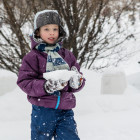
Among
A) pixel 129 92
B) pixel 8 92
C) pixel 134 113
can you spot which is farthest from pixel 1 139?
pixel 129 92

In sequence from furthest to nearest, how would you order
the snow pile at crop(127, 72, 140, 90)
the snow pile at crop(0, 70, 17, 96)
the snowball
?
the snow pile at crop(127, 72, 140, 90)
the snow pile at crop(0, 70, 17, 96)
the snowball

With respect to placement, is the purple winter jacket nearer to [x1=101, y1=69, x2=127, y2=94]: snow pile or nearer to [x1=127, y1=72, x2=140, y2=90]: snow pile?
[x1=101, y1=69, x2=127, y2=94]: snow pile

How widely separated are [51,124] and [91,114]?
191 centimetres

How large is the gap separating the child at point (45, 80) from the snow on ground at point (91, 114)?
1064 mm

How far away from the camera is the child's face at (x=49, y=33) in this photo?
2.18m

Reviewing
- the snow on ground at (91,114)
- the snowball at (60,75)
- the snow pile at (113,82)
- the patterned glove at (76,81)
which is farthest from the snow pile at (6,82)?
the snowball at (60,75)

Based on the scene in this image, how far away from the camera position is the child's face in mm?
2180

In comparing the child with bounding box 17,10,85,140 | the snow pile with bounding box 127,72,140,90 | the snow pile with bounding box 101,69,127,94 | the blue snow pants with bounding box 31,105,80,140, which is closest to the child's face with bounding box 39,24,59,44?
the child with bounding box 17,10,85,140

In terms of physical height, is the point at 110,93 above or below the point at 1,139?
above

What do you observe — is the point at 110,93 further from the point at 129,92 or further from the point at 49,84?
the point at 49,84

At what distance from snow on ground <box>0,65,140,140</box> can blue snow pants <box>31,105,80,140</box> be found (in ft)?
3.43

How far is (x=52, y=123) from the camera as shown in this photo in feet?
6.91

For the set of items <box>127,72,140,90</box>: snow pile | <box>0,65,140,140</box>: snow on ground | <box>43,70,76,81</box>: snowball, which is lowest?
<box>0,65,140,140</box>: snow on ground

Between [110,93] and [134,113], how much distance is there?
0.87m
